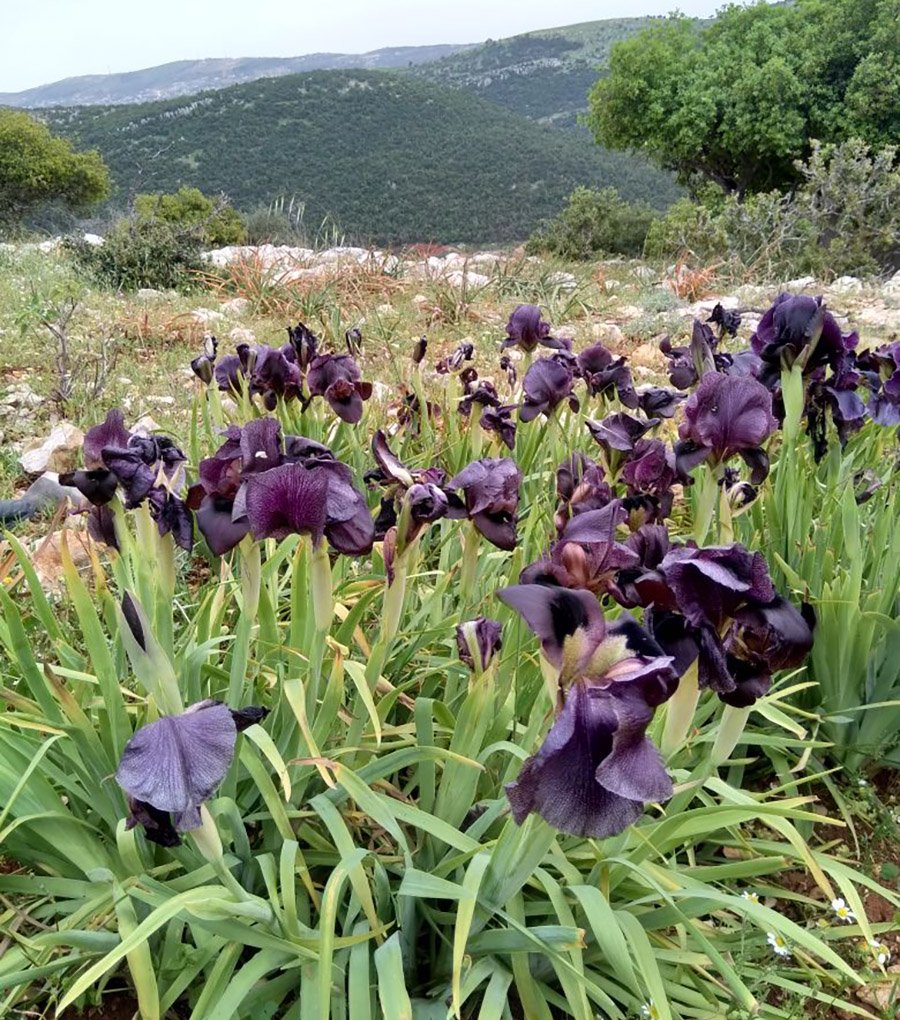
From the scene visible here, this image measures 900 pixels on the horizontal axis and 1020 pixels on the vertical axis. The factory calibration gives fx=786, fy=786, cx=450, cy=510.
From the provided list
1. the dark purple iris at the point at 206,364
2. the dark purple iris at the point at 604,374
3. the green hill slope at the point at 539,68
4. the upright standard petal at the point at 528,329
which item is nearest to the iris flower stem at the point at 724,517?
the dark purple iris at the point at 604,374

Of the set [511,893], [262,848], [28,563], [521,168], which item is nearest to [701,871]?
[511,893]

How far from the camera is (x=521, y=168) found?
45.9m

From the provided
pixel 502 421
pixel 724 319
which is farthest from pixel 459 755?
pixel 724 319

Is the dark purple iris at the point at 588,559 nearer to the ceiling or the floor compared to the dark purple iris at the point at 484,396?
nearer to the ceiling

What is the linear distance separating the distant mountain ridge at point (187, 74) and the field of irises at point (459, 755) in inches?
6821

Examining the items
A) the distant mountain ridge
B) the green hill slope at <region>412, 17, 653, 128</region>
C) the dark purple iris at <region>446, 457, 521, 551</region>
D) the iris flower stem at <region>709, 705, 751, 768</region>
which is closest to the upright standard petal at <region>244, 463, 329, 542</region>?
the dark purple iris at <region>446, 457, 521, 551</region>

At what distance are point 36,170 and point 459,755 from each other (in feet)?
98.9

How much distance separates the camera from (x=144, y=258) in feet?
31.6

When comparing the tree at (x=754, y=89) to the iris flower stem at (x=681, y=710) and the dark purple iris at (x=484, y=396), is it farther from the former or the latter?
the iris flower stem at (x=681, y=710)

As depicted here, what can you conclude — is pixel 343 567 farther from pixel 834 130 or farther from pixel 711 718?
pixel 834 130

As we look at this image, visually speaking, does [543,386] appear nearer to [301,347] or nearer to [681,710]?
[301,347]

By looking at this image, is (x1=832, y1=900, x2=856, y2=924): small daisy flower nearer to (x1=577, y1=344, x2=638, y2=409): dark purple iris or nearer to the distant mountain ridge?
(x1=577, y1=344, x2=638, y2=409): dark purple iris

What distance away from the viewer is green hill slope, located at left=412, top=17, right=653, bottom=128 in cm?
7494

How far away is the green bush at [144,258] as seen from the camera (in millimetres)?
9523
